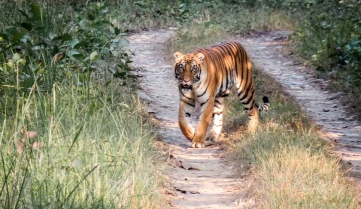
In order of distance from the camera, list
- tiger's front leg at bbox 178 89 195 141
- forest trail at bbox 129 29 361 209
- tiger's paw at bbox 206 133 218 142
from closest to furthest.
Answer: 1. forest trail at bbox 129 29 361 209
2. tiger's front leg at bbox 178 89 195 141
3. tiger's paw at bbox 206 133 218 142

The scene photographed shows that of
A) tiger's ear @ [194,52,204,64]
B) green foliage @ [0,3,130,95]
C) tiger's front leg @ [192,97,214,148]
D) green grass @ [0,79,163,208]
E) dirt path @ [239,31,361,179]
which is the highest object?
green foliage @ [0,3,130,95]

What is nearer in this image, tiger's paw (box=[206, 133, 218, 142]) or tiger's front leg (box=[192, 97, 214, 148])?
tiger's front leg (box=[192, 97, 214, 148])

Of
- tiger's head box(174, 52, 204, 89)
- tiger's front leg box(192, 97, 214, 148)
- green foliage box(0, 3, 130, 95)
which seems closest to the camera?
green foliage box(0, 3, 130, 95)

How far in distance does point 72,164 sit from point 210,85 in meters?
3.82

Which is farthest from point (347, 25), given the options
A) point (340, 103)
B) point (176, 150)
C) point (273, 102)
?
point (176, 150)

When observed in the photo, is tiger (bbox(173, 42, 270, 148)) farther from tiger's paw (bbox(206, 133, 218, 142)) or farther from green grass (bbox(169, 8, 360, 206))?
green grass (bbox(169, 8, 360, 206))

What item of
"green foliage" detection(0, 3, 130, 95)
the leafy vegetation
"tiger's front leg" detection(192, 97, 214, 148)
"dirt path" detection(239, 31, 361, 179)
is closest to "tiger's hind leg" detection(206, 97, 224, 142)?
"tiger's front leg" detection(192, 97, 214, 148)

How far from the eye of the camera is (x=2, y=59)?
6.54 metres

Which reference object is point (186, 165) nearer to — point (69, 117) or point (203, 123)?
point (203, 123)

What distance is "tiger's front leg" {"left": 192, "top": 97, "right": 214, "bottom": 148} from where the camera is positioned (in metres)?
7.84

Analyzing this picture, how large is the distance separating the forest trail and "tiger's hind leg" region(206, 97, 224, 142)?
27 centimetres

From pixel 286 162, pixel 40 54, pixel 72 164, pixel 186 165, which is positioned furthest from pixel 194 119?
pixel 72 164

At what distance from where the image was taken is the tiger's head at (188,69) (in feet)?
25.4

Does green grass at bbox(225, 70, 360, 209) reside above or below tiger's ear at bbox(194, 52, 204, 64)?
below
